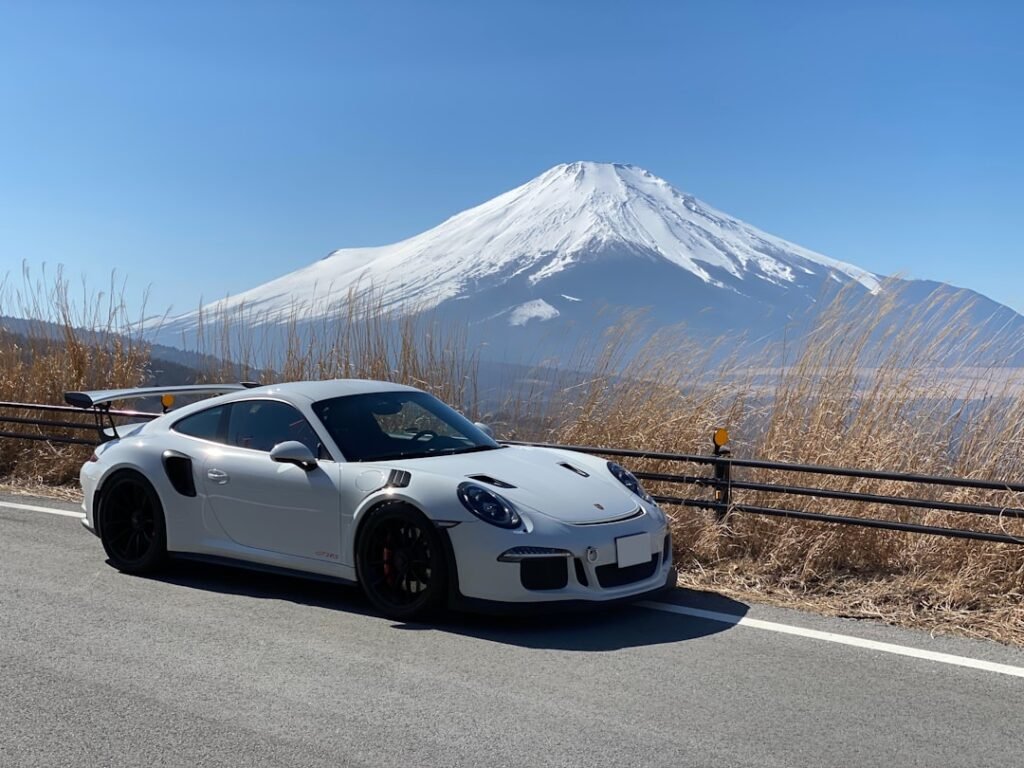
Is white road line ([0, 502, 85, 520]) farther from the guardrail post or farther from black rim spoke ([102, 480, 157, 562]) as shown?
the guardrail post

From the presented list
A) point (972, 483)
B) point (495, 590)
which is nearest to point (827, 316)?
point (972, 483)

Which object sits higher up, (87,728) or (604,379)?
(604,379)

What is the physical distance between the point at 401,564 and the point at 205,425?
6.15 ft

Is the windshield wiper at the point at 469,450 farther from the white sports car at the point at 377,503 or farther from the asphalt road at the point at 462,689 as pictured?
the asphalt road at the point at 462,689

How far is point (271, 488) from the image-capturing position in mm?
6418

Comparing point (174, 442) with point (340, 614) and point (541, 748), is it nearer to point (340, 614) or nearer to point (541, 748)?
point (340, 614)

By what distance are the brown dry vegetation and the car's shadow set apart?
75cm

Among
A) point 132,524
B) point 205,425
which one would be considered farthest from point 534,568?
point 132,524

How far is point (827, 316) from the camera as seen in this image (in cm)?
912

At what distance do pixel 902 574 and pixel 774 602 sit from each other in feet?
3.02

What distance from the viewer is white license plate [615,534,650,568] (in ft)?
19.0

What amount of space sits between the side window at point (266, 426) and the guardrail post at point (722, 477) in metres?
2.80

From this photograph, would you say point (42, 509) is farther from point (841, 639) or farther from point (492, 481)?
point (841, 639)

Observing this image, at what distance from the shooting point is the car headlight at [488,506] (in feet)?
18.6
